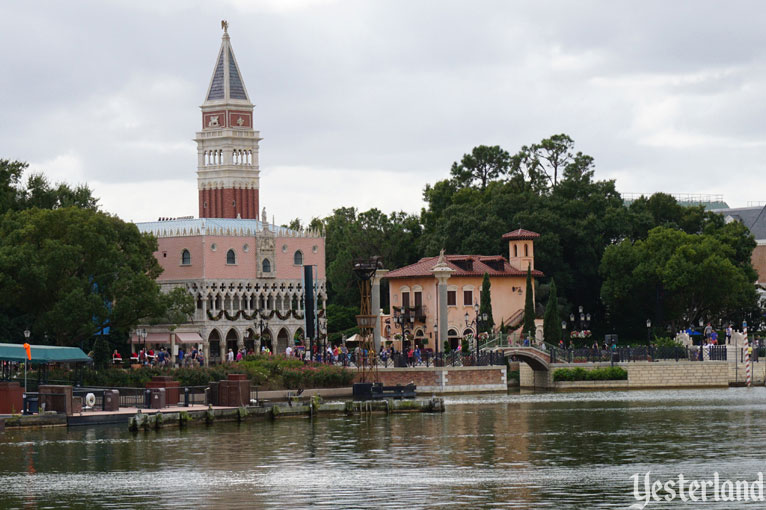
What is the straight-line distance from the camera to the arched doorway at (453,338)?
89188 millimetres

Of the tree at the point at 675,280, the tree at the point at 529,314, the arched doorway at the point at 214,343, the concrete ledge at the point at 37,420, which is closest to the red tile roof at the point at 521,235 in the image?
the tree at the point at 675,280

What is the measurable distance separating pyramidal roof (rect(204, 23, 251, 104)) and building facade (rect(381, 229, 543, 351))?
24159 millimetres

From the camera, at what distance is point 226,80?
108 meters

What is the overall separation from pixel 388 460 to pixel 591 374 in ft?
123

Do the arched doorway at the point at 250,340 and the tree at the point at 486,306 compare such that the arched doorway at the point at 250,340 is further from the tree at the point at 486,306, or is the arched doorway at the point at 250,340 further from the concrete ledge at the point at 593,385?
the concrete ledge at the point at 593,385

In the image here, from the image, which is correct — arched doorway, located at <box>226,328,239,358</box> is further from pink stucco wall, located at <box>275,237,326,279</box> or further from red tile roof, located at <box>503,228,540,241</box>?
red tile roof, located at <box>503,228,540,241</box>

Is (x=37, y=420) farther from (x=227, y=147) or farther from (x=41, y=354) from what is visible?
(x=227, y=147)

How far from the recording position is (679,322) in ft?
297

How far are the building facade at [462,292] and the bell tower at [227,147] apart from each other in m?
20.3

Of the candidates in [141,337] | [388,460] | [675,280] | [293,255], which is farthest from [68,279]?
[675,280]

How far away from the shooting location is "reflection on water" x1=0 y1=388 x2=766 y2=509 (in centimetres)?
3058

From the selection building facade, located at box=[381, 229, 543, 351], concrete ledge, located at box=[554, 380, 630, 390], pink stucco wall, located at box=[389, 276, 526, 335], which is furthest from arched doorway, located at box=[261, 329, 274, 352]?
concrete ledge, located at box=[554, 380, 630, 390]

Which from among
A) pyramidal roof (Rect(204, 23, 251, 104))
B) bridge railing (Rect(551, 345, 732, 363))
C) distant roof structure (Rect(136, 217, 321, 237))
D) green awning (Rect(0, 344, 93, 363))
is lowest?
bridge railing (Rect(551, 345, 732, 363))

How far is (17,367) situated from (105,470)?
2629cm
